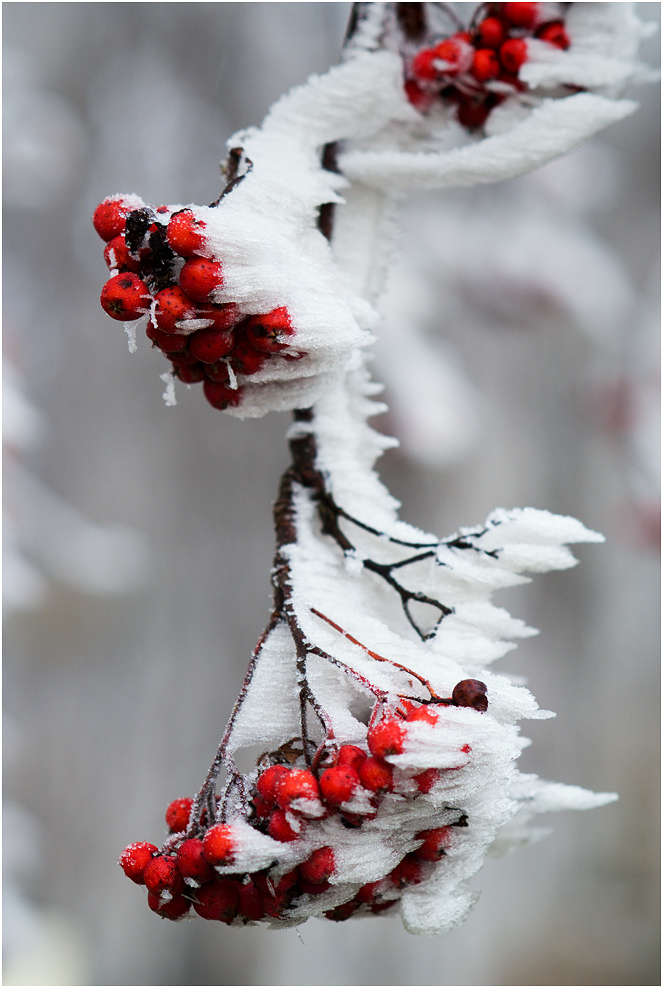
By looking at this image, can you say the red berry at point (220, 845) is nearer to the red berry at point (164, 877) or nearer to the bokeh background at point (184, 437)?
the red berry at point (164, 877)

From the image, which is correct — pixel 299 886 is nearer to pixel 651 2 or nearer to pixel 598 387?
pixel 651 2

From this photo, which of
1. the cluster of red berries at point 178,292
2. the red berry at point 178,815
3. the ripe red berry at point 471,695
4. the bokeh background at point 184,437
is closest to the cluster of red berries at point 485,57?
the cluster of red berries at point 178,292

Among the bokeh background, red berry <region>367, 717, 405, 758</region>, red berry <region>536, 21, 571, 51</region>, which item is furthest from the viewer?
the bokeh background

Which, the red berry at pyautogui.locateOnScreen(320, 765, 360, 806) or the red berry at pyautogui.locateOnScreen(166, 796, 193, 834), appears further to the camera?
the red berry at pyautogui.locateOnScreen(166, 796, 193, 834)

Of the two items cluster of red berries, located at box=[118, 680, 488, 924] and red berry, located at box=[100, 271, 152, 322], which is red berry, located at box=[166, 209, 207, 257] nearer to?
red berry, located at box=[100, 271, 152, 322]

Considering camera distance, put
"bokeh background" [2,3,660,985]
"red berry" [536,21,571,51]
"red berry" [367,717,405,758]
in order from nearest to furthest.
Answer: "red berry" [367,717,405,758], "red berry" [536,21,571,51], "bokeh background" [2,3,660,985]

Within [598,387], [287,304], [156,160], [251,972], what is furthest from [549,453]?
[287,304]

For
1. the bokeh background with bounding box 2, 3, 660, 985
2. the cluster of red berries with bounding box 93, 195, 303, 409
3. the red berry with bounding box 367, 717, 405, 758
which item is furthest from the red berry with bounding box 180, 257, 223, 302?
the bokeh background with bounding box 2, 3, 660, 985

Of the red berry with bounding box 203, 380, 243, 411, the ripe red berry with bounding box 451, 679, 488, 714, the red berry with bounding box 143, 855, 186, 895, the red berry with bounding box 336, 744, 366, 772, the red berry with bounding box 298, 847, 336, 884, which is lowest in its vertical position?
the red berry with bounding box 143, 855, 186, 895
